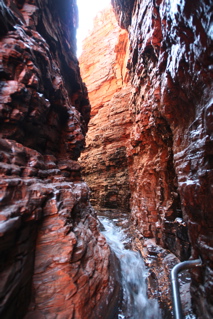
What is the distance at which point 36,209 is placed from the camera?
4.10 m

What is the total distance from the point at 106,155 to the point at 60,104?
32.9 feet

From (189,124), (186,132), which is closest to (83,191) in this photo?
(186,132)

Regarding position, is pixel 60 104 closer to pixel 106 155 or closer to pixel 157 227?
pixel 157 227

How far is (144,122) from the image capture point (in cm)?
878

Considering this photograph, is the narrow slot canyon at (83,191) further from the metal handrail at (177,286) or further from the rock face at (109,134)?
the rock face at (109,134)

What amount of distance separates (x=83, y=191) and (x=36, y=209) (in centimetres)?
295

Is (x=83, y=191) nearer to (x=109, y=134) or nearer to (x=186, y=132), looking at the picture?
(x=186, y=132)

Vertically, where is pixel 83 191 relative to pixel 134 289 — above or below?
above

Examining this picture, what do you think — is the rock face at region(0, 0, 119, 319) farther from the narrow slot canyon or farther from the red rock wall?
the red rock wall

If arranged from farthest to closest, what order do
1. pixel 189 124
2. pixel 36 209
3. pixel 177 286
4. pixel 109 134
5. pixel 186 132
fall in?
pixel 109 134 → pixel 186 132 → pixel 189 124 → pixel 36 209 → pixel 177 286

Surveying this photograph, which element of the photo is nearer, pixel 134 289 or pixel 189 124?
pixel 189 124

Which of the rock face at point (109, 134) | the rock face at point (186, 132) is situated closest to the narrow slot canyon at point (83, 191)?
the rock face at point (186, 132)

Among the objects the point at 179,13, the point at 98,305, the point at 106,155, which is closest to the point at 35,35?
the point at 179,13

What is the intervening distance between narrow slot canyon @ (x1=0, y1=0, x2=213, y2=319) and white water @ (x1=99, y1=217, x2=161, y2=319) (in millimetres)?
39
